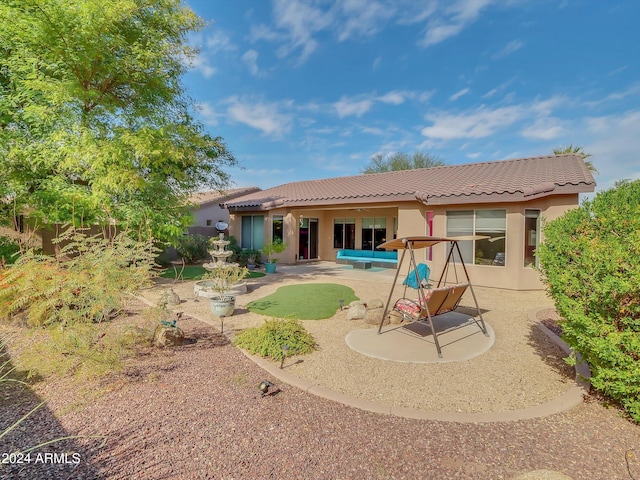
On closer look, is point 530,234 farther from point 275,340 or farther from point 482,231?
point 275,340

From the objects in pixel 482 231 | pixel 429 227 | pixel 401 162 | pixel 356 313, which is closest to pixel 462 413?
pixel 356 313

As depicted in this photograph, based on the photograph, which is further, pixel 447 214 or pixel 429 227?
pixel 429 227

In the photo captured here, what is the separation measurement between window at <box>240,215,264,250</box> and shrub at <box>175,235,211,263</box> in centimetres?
243

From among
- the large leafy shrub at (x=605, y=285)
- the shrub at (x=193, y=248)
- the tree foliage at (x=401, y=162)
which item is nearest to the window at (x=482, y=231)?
the large leafy shrub at (x=605, y=285)

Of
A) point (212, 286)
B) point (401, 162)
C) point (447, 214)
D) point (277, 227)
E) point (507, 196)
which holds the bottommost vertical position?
point (212, 286)

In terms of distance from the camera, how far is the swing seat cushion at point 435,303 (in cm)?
561

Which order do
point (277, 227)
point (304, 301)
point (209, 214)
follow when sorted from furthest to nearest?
point (209, 214)
point (277, 227)
point (304, 301)

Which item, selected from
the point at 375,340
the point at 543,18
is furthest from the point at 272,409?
the point at 543,18

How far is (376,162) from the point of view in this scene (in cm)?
4275

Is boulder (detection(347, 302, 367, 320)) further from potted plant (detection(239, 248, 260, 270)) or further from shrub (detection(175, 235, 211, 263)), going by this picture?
shrub (detection(175, 235, 211, 263))

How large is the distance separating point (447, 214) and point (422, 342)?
8055 mm

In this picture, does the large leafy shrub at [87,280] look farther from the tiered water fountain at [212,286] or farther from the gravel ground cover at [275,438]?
the tiered water fountain at [212,286]

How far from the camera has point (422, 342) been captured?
6062 millimetres

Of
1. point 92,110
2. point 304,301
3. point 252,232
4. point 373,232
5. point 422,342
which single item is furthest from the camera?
point 252,232
